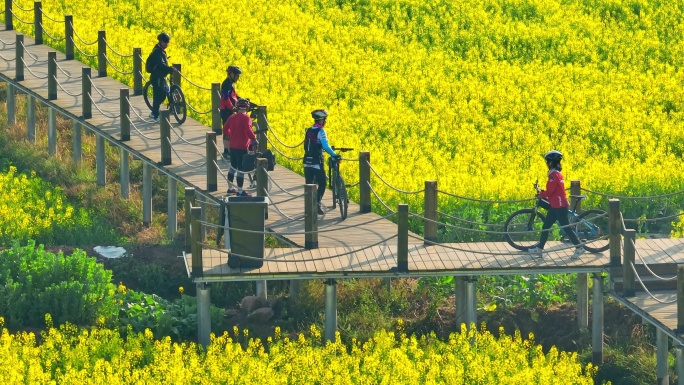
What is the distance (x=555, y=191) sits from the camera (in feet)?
89.0

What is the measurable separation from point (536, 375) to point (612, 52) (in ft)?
86.2

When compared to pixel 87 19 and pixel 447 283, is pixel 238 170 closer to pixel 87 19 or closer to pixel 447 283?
pixel 447 283

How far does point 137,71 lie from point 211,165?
6844 millimetres

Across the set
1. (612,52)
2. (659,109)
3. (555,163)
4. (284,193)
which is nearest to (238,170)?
(284,193)

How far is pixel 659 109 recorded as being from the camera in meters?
45.8

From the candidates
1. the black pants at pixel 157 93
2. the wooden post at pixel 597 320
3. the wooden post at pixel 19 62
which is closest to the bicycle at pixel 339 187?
the wooden post at pixel 597 320

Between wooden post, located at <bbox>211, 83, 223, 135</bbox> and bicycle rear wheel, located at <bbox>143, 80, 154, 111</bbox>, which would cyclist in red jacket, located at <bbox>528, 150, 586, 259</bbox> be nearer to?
wooden post, located at <bbox>211, 83, 223, 135</bbox>

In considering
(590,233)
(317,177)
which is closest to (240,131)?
(317,177)

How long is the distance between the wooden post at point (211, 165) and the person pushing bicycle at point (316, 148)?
2.18 m

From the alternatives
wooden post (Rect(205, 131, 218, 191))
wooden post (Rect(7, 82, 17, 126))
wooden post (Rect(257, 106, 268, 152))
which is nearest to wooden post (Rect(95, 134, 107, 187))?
wooden post (Rect(7, 82, 17, 126))

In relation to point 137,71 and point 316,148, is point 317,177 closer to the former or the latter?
point 316,148

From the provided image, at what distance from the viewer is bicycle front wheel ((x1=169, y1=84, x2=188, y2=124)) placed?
34.4 metres

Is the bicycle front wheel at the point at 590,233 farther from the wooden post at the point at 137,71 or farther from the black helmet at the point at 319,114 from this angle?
the wooden post at the point at 137,71

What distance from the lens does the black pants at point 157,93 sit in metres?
34.1
